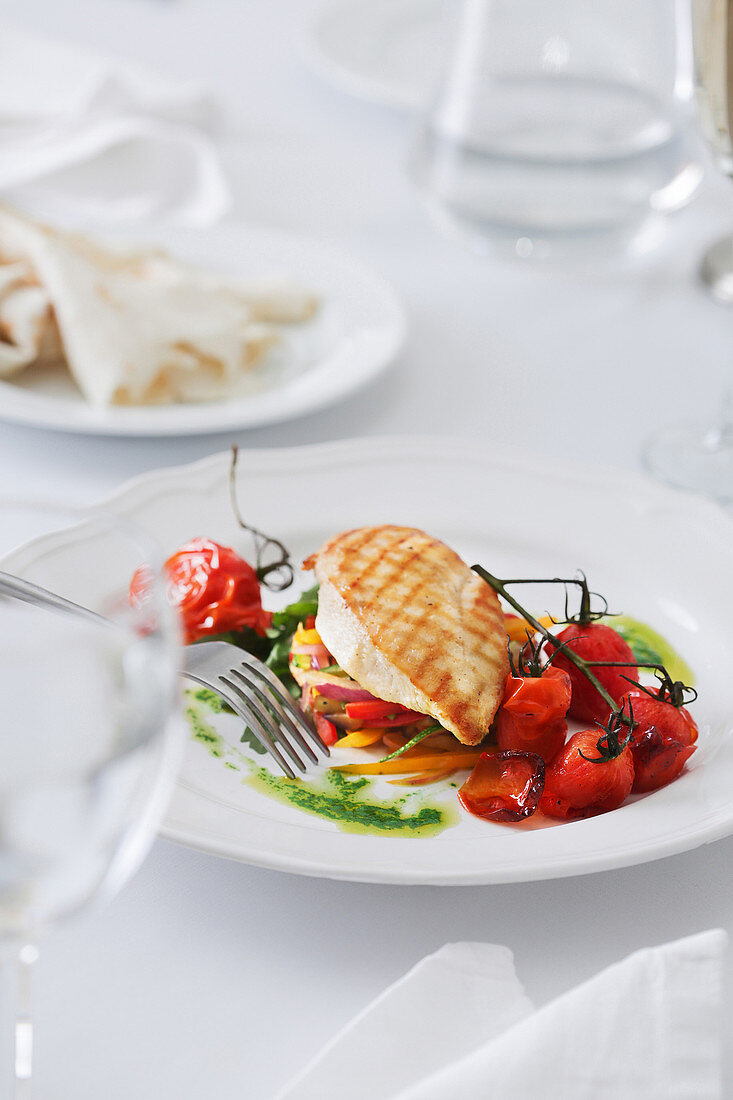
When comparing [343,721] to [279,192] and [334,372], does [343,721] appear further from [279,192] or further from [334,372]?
[279,192]

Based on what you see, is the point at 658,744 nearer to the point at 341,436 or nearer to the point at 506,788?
the point at 506,788

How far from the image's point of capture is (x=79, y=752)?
30.5 inches

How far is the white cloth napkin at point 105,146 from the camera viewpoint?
9.15 feet

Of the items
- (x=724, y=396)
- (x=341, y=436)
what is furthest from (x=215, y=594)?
(x=724, y=396)

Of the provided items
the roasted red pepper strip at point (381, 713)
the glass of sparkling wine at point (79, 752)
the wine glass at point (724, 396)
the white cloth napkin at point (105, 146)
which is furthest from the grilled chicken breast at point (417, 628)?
the white cloth napkin at point (105, 146)

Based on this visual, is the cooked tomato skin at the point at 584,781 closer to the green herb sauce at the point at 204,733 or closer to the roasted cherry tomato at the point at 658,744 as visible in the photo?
the roasted cherry tomato at the point at 658,744

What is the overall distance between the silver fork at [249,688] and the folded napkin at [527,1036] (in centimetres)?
32

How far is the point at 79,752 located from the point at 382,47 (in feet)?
9.79

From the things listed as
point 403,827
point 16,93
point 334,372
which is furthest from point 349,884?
point 16,93

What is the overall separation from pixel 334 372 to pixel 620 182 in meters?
0.98

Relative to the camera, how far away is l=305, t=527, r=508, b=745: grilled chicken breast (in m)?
1.27

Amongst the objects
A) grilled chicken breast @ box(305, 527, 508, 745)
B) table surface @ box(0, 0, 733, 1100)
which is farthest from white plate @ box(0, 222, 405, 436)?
grilled chicken breast @ box(305, 527, 508, 745)

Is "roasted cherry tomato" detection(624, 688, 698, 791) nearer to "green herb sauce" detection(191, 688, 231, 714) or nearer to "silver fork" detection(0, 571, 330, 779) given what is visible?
"silver fork" detection(0, 571, 330, 779)

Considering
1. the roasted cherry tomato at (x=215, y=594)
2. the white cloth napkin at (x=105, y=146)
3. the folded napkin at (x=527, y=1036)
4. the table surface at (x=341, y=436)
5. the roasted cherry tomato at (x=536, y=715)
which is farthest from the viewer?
the white cloth napkin at (x=105, y=146)
